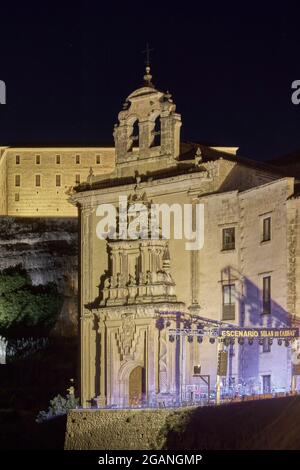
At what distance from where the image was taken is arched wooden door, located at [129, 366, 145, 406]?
Result: 2146 inches

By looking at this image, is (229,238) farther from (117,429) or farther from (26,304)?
(26,304)

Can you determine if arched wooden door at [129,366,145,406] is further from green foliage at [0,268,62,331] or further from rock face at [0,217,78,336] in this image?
rock face at [0,217,78,336]

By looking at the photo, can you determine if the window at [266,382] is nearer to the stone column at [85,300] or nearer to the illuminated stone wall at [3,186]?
the stone column at [85,300]

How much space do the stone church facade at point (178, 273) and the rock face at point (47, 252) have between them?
20.7 meters

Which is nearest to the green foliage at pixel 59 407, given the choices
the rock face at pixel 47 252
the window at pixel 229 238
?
the window at pixel 229 238

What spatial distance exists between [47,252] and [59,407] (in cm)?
3188

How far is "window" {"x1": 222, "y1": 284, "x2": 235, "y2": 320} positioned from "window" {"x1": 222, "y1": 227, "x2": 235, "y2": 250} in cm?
138

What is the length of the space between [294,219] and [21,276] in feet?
114

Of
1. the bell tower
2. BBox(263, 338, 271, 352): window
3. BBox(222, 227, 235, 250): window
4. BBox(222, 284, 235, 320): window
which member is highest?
the bell tower

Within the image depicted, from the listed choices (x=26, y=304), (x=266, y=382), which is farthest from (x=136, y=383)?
(x=26, y=304)

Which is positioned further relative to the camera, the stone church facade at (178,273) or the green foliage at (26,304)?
the green foliage at (26,304)

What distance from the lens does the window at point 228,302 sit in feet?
173

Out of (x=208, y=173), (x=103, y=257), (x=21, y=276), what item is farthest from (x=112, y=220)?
(x=21, y=276)

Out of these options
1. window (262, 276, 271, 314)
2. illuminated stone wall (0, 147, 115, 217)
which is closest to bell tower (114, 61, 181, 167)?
window (262, 276, 271, 314)
